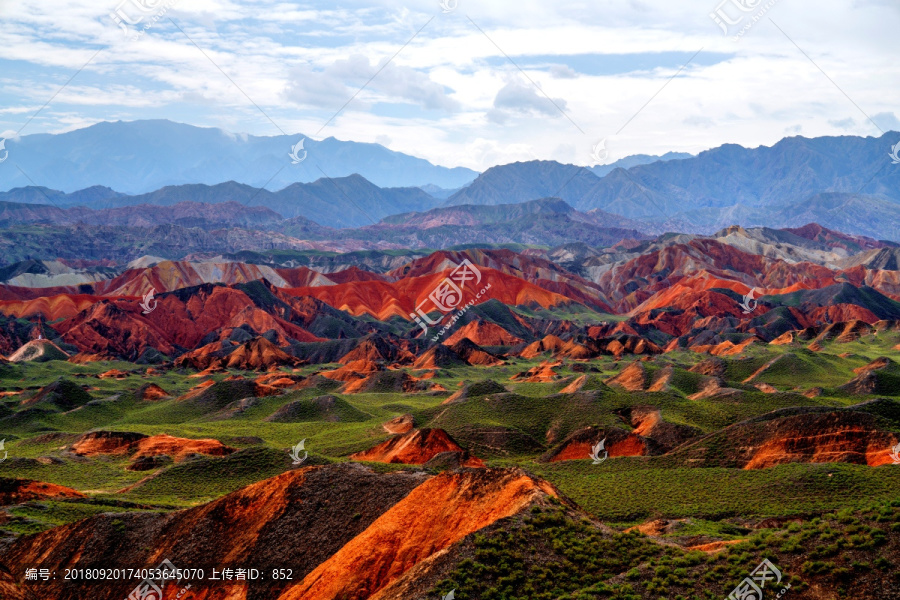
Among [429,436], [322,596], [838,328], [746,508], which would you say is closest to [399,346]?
[838,328]

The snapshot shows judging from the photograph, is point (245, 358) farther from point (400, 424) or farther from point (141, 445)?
point (141, 445)

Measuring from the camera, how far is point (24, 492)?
2074 inches

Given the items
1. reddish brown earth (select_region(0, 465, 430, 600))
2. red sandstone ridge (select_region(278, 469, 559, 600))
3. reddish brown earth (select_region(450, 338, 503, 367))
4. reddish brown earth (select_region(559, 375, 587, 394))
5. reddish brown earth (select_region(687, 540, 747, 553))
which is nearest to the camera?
reddish brown earth (select_region(687, 540, 747, 553))

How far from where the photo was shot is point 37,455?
7800 centimetres

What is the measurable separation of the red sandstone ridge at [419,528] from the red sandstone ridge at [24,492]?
2503 centimetres

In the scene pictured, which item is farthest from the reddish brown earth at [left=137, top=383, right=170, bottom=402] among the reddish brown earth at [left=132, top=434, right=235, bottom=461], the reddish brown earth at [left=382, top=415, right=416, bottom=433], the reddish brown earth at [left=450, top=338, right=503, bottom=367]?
the reddish brown earth at [left=450, top=338, right=503, bottom=367]

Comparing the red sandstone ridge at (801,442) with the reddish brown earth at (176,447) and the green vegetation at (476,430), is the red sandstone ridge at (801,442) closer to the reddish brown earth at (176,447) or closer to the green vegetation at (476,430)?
the green vegetation at (476,430)

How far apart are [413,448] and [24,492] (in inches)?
1270

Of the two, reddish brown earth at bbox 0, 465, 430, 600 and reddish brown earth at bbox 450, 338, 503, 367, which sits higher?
reddish brown earth at bbox 0, 465, 430, 600

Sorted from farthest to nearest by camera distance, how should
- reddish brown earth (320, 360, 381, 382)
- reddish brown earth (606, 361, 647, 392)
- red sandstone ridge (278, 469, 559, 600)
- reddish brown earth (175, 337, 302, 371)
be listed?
1. reddish brown earth (175, 337, 302, 371)
2. reddish brown earth (320, 360, 381, 382)
3. reddish brown earth (606, 361, 647, 392)
4. red sandstone ridge (278, 469, 559, 600)

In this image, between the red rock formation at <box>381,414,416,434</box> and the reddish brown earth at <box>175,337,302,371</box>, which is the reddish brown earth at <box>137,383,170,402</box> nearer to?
the reddish brown earth at <box>175,337,302,371</box>

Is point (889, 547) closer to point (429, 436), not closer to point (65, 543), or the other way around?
point (65, 543)

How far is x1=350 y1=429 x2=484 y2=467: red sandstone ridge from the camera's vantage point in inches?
2872

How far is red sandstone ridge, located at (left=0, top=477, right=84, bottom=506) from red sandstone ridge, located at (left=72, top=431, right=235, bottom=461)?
18217 mm
